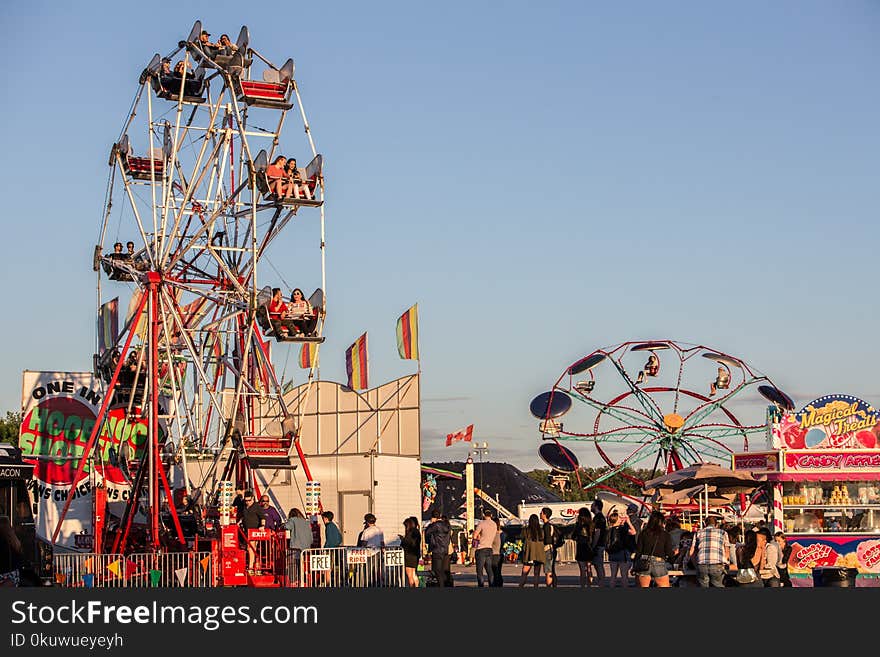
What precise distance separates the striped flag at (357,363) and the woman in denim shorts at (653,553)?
76.8 ft

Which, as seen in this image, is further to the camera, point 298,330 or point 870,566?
point 298,330

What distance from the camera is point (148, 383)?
32062mm

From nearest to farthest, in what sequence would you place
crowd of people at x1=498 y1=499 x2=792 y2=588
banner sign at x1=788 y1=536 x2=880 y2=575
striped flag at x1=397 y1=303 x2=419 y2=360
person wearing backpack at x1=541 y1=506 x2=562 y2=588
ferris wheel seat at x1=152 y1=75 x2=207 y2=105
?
1. crowd of people at x1=498 y1=499 x2=792 y2=588
2. person wearing backpack at x1=541 y1=506 x2=562 y2=588
3. banner sign at x1=788 y1=536 x2=880 y2=575
4. ferris wheel seat at x1=152 y1=75 x2=207 y2=105
5. striped flag at x1=397 y1=303 x2=419 y2=360

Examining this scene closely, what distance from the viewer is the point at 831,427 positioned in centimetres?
3103

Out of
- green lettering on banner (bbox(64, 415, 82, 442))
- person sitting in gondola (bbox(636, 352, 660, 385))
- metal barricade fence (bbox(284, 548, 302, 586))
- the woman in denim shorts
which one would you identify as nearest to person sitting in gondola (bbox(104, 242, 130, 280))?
green lettering on banner (bbox(64, 415, 82, 442))

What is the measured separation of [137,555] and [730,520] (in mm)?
17108

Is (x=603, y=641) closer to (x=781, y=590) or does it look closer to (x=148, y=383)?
(x=781, y=590)

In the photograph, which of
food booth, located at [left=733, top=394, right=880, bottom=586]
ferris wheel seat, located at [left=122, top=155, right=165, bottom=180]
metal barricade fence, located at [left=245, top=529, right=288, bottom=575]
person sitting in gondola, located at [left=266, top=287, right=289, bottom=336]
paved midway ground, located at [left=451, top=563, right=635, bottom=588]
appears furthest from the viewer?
ferris wheel seat, located at [left=122, top=155, right=165, bottom=180]

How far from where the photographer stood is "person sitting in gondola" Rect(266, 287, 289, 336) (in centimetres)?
3272

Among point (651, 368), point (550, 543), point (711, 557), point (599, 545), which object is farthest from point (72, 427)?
point (651, 368)

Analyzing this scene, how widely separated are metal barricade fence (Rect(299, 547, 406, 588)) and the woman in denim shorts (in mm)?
4372

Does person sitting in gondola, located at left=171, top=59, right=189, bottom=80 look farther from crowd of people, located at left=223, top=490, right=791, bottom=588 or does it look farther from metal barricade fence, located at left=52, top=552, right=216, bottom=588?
metal barricade fence, located at left=52, top=552, right=216, bottom=588

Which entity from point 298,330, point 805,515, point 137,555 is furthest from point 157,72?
point 805,515

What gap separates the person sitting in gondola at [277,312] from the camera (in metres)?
32.7
